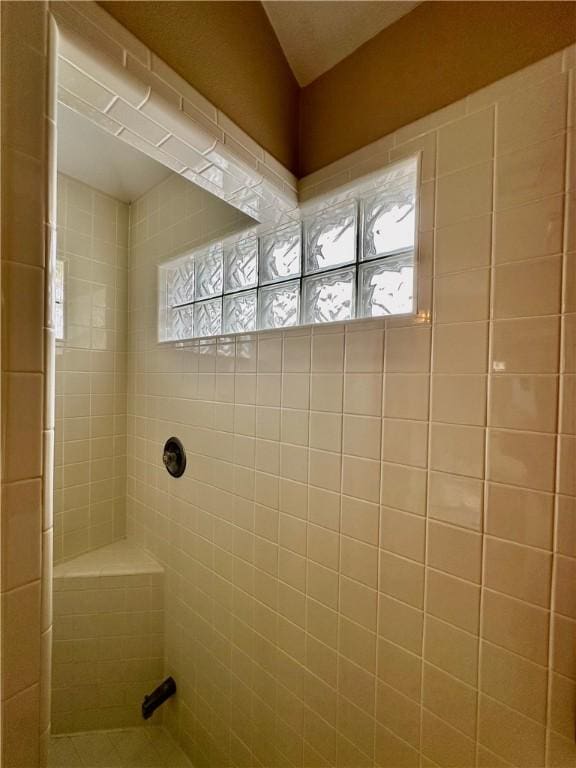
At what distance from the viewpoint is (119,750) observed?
137cm

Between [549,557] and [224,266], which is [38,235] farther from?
[549,557]

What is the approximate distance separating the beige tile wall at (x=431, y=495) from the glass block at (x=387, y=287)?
9cm

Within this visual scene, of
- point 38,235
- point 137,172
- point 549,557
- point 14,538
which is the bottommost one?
point 549,557

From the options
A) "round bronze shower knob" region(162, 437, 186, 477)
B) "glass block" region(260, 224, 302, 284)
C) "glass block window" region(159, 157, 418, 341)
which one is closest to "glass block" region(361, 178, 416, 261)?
"glass block window" region(159, 157, 418, 341)

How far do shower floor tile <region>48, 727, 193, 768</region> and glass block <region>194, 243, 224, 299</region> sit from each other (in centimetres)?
199

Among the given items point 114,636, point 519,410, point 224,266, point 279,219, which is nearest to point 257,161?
point 279,219

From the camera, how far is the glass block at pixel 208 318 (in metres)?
1.32

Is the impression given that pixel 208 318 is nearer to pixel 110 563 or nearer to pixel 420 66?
pixel 420 66

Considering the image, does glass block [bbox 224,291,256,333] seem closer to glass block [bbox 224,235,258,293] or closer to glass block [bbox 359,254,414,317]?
glass block [bbox 224,235,258,293]

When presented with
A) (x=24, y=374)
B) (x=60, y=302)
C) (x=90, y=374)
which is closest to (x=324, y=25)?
(x=24, y=374)

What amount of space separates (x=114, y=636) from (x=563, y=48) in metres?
2.36

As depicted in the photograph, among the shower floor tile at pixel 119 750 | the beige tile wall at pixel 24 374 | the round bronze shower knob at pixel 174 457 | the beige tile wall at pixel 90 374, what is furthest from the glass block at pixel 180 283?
the shower floor tile at pixel 119 750

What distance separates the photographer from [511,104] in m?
0.63

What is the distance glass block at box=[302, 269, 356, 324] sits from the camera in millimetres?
938
